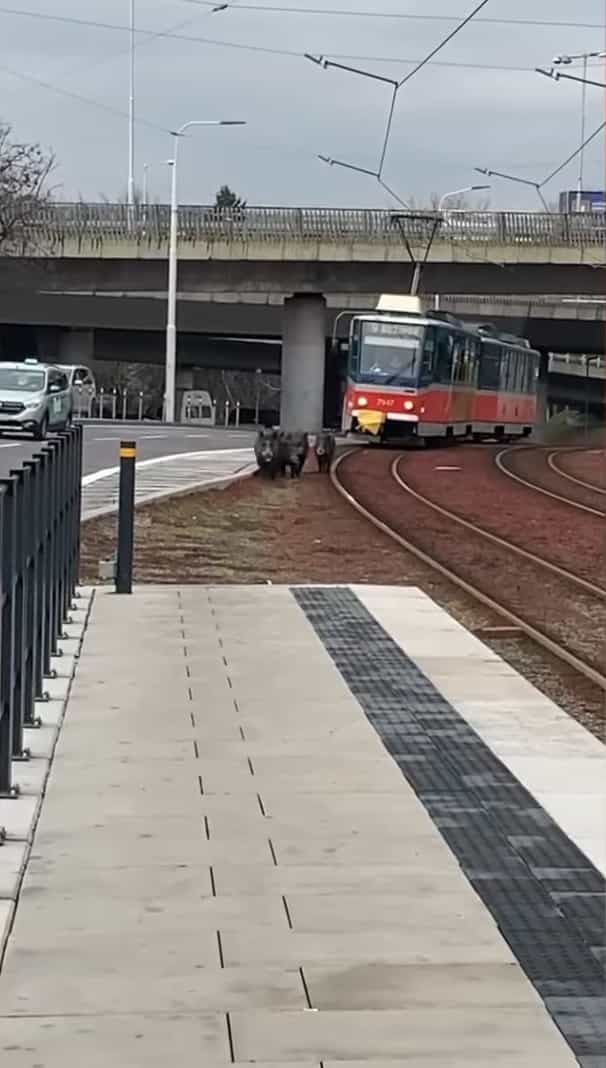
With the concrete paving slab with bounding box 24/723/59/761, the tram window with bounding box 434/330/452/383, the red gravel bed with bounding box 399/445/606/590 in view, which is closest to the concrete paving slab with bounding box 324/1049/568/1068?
the concrete paving slab with bounding box 24/723/59/761

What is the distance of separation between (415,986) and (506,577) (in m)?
12.0

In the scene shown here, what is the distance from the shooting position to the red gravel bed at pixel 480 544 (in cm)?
1324

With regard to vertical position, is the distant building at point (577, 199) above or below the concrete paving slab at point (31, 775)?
above

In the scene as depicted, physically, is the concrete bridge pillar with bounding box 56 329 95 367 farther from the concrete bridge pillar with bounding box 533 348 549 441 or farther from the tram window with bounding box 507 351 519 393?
the tram window with bounding box 507 351 519 393

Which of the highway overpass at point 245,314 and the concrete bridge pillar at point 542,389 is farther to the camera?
the concrete bridge pillar at point 542,389

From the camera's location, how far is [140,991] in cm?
464

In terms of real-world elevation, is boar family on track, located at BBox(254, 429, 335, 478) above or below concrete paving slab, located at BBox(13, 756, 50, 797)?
below

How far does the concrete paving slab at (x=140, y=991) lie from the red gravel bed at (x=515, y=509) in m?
11.7

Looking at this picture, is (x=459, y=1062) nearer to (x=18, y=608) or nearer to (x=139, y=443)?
(x=18, y=608)

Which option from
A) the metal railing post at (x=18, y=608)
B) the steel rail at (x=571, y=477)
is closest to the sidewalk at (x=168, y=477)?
the steel rail at (x=571, y=477)

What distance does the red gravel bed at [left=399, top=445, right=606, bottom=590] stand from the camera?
1931 centimetres

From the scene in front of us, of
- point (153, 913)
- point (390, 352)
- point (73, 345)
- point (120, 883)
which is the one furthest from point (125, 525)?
point (73, 345)

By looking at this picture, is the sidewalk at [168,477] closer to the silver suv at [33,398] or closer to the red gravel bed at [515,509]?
the silver suv at [33,398]

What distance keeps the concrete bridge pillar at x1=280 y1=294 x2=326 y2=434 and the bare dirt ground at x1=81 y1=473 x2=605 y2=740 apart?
34231mm
